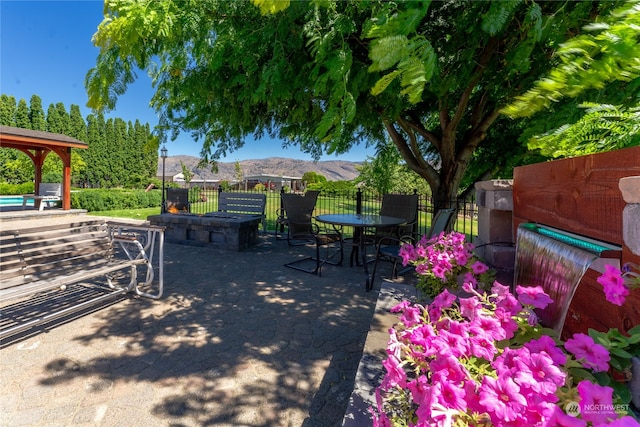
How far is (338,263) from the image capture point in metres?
5.34

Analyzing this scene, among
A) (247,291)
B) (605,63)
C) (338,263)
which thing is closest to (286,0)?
(605,63)

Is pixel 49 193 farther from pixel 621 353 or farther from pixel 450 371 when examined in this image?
pixel 621 353

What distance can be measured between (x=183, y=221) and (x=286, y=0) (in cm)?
611

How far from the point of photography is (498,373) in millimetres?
757

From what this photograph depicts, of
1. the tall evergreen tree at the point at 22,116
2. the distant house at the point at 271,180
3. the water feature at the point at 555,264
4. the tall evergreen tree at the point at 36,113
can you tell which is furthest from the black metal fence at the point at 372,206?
the tall evergreen tree at the point at 36,113

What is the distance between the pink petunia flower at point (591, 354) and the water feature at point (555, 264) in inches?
15.2

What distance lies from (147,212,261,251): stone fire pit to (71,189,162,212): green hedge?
1111 centimetres

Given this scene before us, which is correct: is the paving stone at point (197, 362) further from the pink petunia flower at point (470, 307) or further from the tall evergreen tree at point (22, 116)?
the tall evergreen tree at point (22, 116)

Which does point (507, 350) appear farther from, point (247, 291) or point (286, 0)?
point (247, 291)

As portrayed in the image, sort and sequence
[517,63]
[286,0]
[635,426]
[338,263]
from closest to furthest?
[635,426], [286,0], [517,63], [338,263]

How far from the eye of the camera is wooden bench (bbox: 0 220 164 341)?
8.47ft

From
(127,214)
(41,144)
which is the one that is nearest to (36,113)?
(127,214)

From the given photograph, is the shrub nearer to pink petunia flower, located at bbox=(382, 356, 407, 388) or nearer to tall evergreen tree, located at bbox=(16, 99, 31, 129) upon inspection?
tall evergreen tree, located at bbox=(16, 99, 31, 129)

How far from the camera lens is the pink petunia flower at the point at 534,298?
1058 mm
